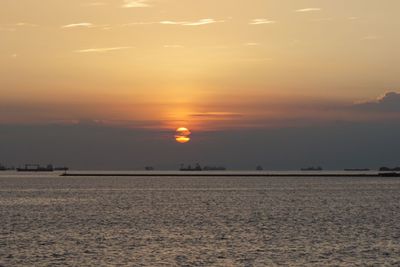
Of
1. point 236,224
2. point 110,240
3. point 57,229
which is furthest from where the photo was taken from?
point 236,224

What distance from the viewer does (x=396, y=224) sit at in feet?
309

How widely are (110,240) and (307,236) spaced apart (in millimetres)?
20567

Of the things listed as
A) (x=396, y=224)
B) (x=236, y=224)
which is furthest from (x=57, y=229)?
(x=396, y=224)

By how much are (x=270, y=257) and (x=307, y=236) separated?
17700 millimetres

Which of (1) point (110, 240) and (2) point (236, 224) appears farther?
(2) point (236, 224)

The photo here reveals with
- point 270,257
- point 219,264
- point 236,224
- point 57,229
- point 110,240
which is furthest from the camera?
point 236,224

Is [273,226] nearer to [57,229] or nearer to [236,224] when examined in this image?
[236,224]

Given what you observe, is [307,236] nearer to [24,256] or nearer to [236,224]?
[236,224]

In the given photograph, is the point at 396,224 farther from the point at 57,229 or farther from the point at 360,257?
the point at 57,229

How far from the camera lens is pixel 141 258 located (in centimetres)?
5941

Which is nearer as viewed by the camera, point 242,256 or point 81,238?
point 242,256

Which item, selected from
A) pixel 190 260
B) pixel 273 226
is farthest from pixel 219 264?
pixel 273 226

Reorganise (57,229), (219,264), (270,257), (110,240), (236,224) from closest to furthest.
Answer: (219,264), (270,257), (110,240), (57,229), (236,224)

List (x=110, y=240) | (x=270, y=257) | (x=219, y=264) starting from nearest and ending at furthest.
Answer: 1. (x=219, y=264)
2. (x=270, y=257)
3. (x=110, y=240)
